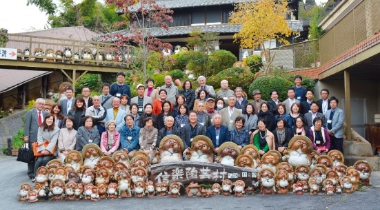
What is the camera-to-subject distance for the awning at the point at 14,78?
22781 mm

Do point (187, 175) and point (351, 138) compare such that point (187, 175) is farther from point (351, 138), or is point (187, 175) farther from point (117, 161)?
point (351, 138)

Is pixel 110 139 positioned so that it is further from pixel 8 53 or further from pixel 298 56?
pixel 8 53

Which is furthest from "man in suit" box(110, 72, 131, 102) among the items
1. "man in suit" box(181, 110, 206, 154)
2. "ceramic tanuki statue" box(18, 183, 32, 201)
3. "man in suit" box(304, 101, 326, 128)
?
"man in suit" box(304, 101, 326, 128)

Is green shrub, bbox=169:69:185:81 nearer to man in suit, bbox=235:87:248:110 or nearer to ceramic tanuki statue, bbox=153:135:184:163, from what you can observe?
man in suit, bbox=235:87:248:110

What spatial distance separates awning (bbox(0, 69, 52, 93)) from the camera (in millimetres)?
22781

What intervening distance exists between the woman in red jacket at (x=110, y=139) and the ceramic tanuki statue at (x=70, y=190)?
53.4 inches

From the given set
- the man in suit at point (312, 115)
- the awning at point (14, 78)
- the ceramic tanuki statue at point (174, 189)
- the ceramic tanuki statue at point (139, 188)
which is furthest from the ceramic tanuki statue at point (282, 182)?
the awning at point (14, 78)

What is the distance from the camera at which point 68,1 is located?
107ft

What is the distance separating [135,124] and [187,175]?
6.54ft

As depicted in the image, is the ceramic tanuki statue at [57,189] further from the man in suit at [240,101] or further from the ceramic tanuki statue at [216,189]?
the man in suit at [240,101]

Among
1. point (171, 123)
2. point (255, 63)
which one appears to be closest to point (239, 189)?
point (171, 123)

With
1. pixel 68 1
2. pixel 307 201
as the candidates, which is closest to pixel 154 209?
pixel 307 201

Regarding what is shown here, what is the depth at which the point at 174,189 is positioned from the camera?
6.86m

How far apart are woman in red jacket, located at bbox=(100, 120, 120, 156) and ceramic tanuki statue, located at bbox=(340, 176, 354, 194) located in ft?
13.9
